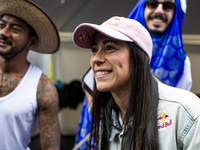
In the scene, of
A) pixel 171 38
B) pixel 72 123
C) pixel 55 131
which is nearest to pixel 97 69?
pixel 55 131

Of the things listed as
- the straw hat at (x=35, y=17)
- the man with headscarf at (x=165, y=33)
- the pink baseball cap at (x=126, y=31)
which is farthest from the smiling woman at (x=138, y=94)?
the man with headscarf at (x=165, y=33)

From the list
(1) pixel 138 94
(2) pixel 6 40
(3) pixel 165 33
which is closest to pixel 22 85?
(2) pixel 6 40

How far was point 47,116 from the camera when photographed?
1.63 meters

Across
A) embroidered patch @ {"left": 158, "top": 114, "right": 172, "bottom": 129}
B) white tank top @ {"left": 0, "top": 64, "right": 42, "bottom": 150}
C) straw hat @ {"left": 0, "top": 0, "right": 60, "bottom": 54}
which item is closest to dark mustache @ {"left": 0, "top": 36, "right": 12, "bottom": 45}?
straw hat @ {"left": 0, "top": 0, "right": 60, "bottom": 54}

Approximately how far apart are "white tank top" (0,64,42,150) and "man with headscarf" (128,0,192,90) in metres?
1.09

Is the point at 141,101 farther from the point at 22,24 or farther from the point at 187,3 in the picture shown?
the point at 187,3

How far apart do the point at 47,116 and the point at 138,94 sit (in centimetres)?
85

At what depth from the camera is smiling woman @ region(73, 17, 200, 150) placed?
1.03 meters

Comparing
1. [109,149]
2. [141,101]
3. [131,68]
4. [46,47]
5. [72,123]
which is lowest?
[72,123]

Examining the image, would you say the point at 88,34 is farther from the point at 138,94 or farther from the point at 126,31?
the point at 138,94

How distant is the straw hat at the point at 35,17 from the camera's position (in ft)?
5.19

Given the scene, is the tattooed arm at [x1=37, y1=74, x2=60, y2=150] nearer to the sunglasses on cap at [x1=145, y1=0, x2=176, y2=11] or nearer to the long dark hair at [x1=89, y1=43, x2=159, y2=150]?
the long dark hair at [x1=89, y1=43, x2=159, y2=150]

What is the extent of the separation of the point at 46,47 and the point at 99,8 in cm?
76

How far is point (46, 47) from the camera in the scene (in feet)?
6.15
